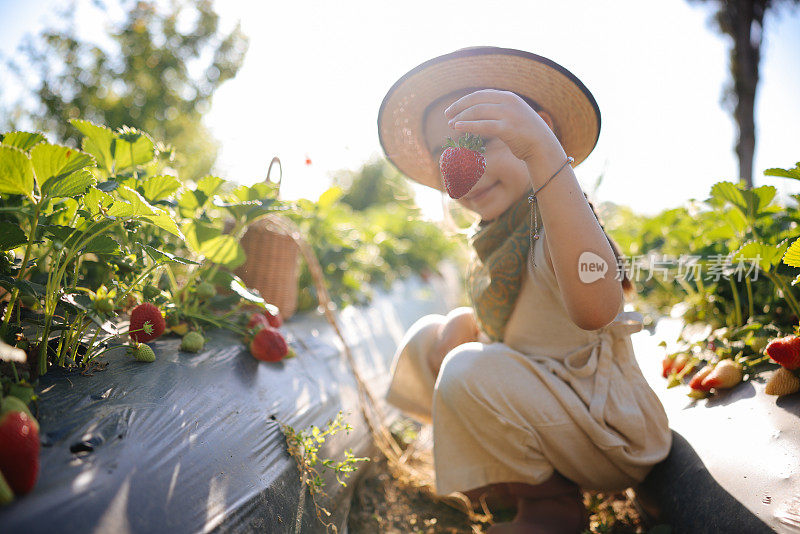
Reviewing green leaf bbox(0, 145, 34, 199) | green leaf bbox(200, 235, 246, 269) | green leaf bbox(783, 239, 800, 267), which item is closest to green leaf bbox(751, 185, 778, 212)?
green leaf bbox(783, 239, 800, 267)

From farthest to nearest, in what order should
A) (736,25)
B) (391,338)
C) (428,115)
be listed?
(736,25), (391,338), (428,115)

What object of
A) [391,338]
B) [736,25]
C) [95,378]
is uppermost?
[736,25]

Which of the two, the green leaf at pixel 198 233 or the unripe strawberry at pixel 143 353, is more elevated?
the green leaf at pixel 198 233

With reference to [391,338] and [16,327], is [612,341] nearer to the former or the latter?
[16,327]

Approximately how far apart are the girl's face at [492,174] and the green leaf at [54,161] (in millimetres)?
790

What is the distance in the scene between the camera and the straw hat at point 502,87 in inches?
45.9

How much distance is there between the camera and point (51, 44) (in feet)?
26.8

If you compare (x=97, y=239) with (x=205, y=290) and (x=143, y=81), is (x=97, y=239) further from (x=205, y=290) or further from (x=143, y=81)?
(x=143, y=81)

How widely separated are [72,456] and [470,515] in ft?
3.92

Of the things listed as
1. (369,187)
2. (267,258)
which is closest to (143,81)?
(369,187)

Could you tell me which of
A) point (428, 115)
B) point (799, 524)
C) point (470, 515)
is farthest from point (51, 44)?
point (799, 524)

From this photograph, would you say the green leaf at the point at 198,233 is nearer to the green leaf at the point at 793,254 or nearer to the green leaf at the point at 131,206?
the green leaf at the point at 131,206

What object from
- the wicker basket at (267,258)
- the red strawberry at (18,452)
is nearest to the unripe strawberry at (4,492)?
the red strawberry at (18,452)

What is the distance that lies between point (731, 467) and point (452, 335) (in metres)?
0.88
